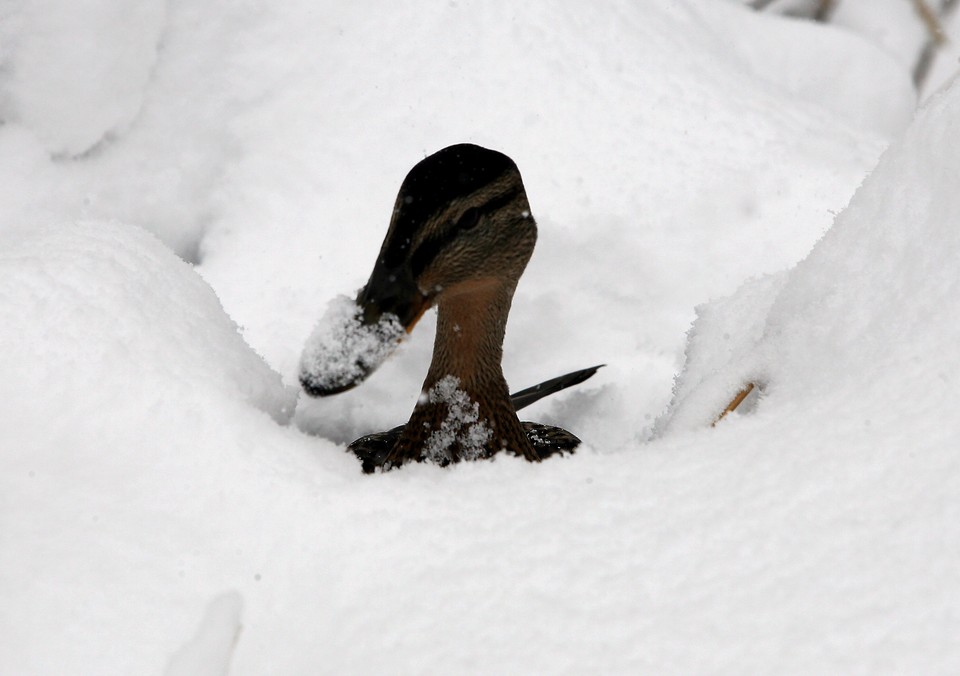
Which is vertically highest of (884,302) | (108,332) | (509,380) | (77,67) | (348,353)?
(884,302)

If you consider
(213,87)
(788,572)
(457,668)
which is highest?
(788,572)

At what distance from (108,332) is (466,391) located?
34.1 inches

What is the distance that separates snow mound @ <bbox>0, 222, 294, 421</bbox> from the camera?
1.13 metres

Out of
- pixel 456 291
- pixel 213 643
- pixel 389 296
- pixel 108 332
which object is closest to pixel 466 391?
pixel 456 291

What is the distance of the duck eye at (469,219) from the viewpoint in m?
1.65

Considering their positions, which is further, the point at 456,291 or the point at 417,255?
the point at 456,291

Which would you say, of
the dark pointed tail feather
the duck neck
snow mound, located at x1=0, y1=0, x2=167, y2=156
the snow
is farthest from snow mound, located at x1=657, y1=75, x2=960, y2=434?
snow mound, located at x1=0, y1=0, x2=167, y2=156

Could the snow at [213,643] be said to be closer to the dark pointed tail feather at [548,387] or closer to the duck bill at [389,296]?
the duck bill at [389,296]

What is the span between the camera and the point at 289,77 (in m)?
2.82

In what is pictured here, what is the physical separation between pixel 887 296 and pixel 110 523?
942 mm

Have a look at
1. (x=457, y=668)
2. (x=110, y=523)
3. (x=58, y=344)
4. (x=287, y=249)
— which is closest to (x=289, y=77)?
(x=287, y=249)

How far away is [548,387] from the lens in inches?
97.5

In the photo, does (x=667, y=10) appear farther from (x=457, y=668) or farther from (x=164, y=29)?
(x=457, y=668)

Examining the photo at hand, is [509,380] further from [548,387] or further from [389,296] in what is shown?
[389,296]
